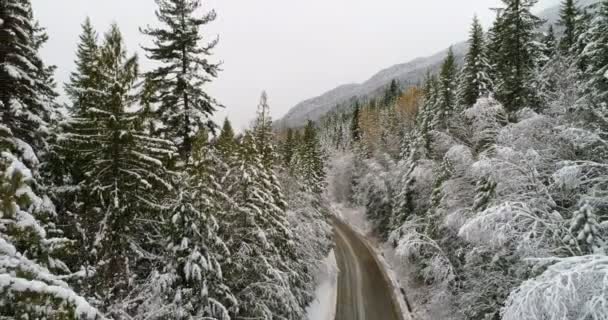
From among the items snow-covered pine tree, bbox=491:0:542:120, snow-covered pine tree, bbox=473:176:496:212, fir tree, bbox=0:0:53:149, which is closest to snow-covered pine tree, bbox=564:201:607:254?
snow-covered pine tree, bbox=473:176:496:212

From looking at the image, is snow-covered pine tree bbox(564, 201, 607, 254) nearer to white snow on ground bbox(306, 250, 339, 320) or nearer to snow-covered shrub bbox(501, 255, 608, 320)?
snow-covered shrub bbox(501, 255, 608, 320)

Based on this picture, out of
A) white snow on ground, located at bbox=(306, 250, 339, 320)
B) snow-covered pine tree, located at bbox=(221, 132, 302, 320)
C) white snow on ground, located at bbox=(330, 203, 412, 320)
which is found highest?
snow-covered pine tree, located at bbox=(221, 132, 302, 320)

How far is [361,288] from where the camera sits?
94.5 ft

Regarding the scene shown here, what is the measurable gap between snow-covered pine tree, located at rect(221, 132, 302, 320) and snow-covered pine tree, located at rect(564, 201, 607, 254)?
30.5 feet

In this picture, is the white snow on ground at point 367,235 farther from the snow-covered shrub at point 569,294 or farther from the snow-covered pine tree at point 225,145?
the snow-covered shrub at point 569,294

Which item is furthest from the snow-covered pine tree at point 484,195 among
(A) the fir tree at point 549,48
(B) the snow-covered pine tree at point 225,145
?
(B) the snow-covered pine tree at point 225,145

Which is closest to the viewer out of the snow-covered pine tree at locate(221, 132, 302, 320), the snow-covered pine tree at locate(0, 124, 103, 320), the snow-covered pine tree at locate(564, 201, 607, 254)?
the snow-covered pine tree at locate(0, 124, 103, 320)

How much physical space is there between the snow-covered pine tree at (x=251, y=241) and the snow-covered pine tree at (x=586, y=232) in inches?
365

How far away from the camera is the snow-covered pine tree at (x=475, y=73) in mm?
24062

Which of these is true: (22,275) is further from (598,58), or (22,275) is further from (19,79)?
(598,58)

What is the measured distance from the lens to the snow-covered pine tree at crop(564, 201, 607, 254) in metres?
7.61

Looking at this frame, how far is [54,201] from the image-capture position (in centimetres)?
930

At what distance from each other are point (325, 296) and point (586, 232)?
2184 cm

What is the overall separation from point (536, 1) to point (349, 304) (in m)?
23.0
